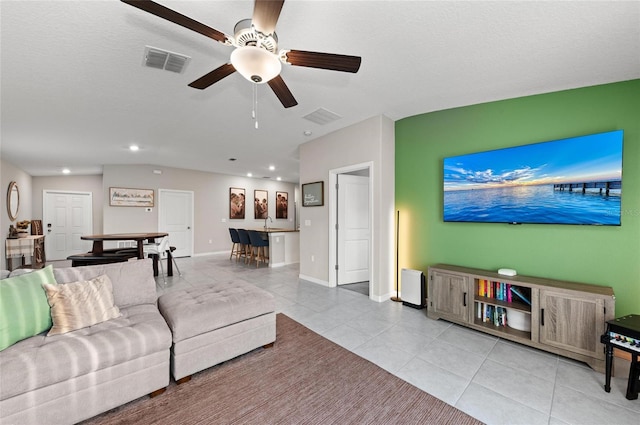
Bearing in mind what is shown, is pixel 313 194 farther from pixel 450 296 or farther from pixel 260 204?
pixel 260 204

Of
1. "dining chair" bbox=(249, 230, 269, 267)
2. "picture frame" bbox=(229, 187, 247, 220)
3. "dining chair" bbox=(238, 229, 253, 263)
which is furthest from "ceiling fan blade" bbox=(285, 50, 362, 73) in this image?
"picture frame" bbox=(229, 187, 247, 220)

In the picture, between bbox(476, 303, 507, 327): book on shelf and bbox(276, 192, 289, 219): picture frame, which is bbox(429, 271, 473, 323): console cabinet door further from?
bbox(276, 192, 289, 219): picture frame

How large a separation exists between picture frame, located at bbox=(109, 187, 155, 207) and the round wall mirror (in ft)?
5.87

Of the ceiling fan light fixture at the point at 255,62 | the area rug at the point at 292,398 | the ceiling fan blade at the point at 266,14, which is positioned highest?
the ceiling fan blade at the point at 266,14

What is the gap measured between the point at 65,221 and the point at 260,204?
229 inches

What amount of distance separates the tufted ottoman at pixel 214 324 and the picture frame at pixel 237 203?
21.1 feet

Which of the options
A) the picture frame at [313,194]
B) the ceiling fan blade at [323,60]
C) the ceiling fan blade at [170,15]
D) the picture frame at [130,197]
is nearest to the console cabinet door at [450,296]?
the picture frame at [313,194]

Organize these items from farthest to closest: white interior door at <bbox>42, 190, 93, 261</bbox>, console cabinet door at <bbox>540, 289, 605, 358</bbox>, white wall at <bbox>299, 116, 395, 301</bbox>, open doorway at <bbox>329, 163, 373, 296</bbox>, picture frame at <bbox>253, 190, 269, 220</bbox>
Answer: picture frame at <bbox>253, 190, 269, 220</bbox>
white interior door at <bbox>42, 190, 93, 261</bbox>
open doorway at <bbox>329, 163, 373, 296</bbox>
white wall at <bbox>299, 116, 395, 301</bbox>
console cabinet door at <bbox>540, 289, 605, 358</bbox>

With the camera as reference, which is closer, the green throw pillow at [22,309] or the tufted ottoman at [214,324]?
the green throw pillow at [22,309]

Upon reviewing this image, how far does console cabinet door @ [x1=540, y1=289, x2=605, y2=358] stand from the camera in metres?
2.08

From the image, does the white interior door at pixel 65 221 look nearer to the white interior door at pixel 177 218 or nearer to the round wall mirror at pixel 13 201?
the round wall mirror at pixel 13 201

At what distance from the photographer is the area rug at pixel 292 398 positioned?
1.58 m

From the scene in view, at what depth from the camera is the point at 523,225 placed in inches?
110

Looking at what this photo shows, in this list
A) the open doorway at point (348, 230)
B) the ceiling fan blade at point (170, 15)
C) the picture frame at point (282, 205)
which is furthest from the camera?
the picture frame at point (282, 205)
